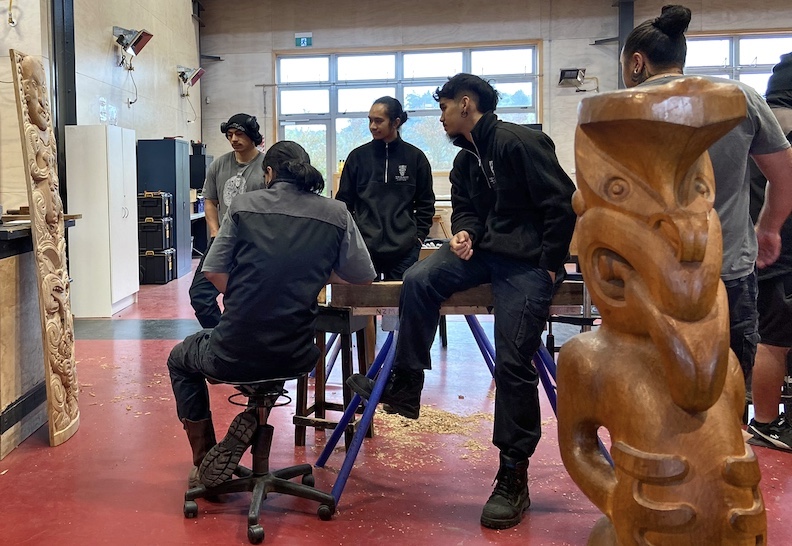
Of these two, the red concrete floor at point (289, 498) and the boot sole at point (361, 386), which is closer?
the red concrete floor at point (289, 498)

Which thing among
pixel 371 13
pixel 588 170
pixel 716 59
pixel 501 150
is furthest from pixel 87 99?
pixel 716 59

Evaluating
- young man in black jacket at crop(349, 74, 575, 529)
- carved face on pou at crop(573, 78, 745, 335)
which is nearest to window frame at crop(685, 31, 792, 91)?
young man in black jacket at crop(349, 74, 575, 529)

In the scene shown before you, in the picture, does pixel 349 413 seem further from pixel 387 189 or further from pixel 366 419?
pixel 387 189

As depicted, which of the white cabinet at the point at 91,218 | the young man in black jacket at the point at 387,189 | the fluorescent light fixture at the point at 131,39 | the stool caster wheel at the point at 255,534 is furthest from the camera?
the fluorescent light fixture at the point at 131,39

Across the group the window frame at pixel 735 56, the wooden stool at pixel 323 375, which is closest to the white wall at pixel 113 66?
the wooden stool at pixel 323 375

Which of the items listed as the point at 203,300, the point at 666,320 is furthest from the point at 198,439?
the point at 666,320

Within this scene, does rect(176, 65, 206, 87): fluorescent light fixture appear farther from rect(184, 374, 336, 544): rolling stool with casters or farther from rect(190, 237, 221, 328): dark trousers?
rect(184, 374, 336, 544): rolling stool with casters

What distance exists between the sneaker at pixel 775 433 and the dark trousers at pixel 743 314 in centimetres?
88

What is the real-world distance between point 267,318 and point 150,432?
1.45 meters

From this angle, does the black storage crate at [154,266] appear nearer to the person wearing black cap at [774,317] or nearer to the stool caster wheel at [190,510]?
the stool caster wheel at [190,510]

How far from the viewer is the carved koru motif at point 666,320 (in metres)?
1.28

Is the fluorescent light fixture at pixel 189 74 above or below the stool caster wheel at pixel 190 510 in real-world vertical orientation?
above

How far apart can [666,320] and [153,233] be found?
7.97 meters

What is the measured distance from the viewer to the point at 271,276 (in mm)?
2418
